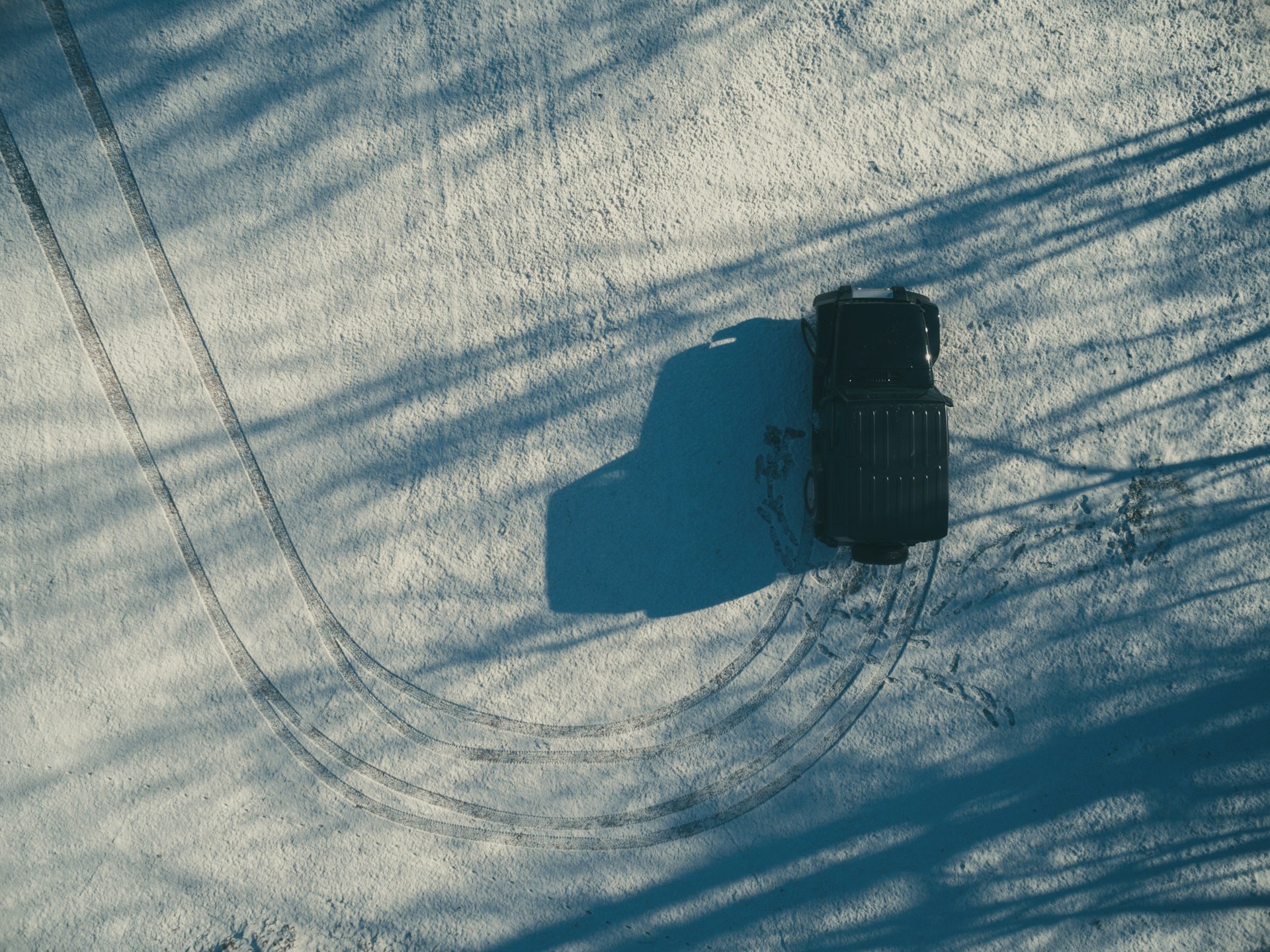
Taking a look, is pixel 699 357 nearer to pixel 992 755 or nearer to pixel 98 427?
pixel 992 755

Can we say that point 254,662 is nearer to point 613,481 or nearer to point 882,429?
point 613,481

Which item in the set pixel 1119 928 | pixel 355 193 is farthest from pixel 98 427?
pixel 1119 928

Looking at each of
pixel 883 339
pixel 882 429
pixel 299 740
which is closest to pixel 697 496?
pixel 882 429

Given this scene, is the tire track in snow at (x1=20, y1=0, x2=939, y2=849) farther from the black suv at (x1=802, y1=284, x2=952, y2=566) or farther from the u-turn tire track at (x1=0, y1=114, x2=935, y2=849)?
the black suv at (x1=802, y1=284, x2=952, y2=566)

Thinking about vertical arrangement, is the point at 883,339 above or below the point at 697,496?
above

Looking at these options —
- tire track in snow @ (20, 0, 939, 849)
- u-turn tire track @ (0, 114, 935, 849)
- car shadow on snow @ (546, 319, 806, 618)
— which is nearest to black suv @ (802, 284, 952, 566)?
car shadow on snow @ (546, 319, 806, 618)

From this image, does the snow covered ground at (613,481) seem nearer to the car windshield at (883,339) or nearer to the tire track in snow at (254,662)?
the tire track in snow at (254,662)
